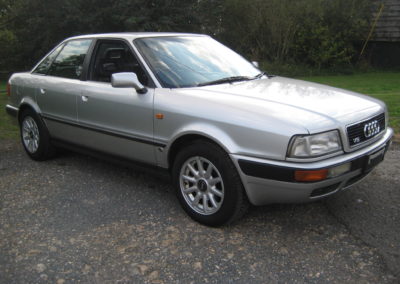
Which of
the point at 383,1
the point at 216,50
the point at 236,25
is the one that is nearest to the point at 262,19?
the point at 236,25

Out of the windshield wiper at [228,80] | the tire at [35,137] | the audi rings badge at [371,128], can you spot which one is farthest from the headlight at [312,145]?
the tire at [35,137]

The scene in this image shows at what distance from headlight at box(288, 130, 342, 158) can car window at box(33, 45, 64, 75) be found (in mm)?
3431

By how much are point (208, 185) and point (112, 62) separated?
178cm

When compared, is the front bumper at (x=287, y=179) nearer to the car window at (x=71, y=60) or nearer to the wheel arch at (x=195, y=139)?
the wheel arch at (x=195, y=139)

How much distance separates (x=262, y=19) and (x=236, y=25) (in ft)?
5.33

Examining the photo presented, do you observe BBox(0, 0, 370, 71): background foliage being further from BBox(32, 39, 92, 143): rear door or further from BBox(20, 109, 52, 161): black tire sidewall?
BBox(32, 39, 92, 143): rear door

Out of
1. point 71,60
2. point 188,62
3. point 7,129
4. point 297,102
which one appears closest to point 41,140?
point 71,60

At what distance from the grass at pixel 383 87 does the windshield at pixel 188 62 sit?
338 centimetres

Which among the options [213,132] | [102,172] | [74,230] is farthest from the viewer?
[102,172]

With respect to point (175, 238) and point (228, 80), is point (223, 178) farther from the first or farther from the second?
point (228, 80)

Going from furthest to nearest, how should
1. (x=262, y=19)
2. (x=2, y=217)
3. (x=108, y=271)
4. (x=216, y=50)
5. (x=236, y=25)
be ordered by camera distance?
(x=236, y=25), (x=262, y=19), (x=216, y=50), (x=2, y=217), (x=108, y=271)

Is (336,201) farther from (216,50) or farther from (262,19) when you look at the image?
(262,19)

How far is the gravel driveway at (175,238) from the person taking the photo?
115 inches

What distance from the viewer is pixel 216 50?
180 inches
